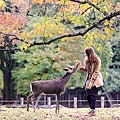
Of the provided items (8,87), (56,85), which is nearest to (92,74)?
(56,85)

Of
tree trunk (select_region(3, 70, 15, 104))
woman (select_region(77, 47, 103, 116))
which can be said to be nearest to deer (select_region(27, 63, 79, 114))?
woman (select_region(77, 47, 103, 116))

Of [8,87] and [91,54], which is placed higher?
[91,54]

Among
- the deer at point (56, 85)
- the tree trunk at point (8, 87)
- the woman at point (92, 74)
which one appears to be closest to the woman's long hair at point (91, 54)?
the woman at point (92, 74)

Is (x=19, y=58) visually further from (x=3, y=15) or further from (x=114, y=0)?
(x=114, y=0)

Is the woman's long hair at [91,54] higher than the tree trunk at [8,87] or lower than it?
higher

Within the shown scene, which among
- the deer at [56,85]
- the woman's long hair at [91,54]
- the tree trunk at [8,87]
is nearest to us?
the woman's long hair at [91,54]

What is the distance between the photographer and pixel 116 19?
25.5ft

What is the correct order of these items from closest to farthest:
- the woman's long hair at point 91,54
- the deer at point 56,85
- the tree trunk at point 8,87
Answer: the woman's long hair at point 91,54, the deer at point 56,85, the tree trunk at point 8,87

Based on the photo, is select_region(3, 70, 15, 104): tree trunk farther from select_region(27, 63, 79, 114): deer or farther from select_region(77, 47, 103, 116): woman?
select_region(77, 47, 103, 116): woman

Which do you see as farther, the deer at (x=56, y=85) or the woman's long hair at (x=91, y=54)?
the deer at (x=56, y=85)

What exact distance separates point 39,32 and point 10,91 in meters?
18.9

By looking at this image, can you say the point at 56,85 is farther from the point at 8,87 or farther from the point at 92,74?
the point at 8,87

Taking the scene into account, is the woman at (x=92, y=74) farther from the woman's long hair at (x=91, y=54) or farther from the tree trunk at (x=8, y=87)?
the tree trunk at (x=8, y=87)

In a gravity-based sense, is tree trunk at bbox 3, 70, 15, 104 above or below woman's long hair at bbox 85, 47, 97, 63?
below
